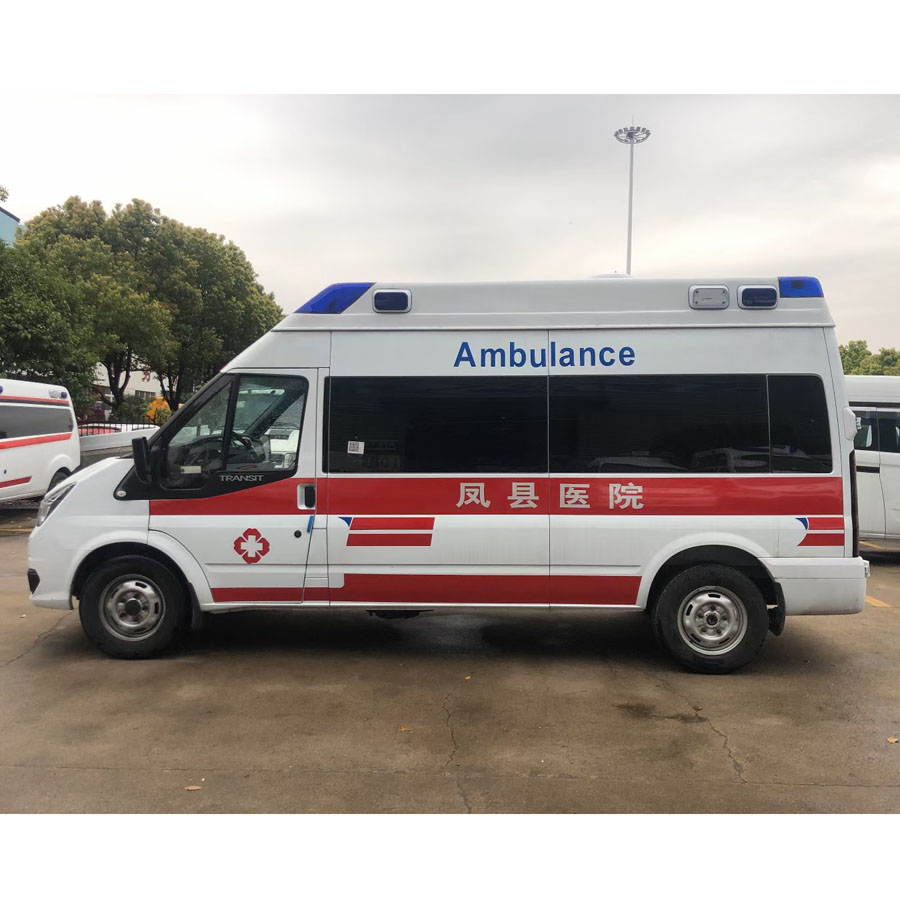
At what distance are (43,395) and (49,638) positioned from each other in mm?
8615

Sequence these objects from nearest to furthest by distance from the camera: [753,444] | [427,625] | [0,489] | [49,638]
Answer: [753,444]
[49,638]
[427,625]
[0,489]

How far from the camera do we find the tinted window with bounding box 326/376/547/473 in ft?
17.1

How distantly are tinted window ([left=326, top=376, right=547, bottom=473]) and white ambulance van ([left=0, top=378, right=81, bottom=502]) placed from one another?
9.38m

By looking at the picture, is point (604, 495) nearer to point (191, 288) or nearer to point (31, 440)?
point (31, 440)

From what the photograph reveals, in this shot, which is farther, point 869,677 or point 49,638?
point 49,638

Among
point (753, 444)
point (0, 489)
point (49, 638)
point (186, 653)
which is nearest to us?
point (753, 444)

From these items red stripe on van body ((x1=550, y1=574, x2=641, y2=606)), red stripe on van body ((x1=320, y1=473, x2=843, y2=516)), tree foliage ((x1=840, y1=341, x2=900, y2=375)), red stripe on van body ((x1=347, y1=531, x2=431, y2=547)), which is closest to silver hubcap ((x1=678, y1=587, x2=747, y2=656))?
red stripe on van body ((x1=550, y1=574, x2=641, y2=606))

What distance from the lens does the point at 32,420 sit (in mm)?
12695

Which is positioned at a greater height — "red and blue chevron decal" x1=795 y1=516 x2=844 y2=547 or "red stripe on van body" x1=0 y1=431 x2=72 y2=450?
"red stripe on van body" x1=0 y1=431 x2=72 y2=450

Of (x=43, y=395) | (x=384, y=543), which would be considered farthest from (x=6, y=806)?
(x=43, y=395)

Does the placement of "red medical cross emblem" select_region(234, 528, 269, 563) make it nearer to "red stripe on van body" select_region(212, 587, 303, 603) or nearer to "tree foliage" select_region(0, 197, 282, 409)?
"red stripe on van body" select_region(212, 587, 303, 603)

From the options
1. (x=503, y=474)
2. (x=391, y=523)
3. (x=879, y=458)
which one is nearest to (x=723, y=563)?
(x=503, y=474)

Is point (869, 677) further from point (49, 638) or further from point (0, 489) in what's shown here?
point (0, 489)

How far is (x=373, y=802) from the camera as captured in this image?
343cm
